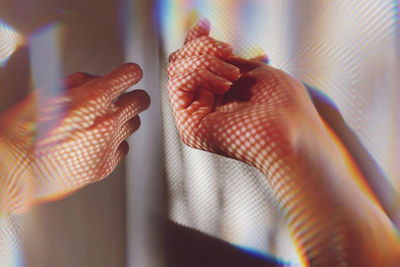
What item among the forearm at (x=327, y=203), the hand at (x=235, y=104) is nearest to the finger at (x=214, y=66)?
the hand at (x=235, y=104)

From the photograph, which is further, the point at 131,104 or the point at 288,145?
the point at 131,104

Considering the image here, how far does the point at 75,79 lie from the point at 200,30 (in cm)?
20

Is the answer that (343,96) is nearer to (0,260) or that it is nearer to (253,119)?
(253,119)

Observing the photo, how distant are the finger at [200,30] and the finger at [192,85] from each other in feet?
0.30

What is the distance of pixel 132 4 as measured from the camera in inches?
19.2

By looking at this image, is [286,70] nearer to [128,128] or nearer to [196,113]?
[196,113]

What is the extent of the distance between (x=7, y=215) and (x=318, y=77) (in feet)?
1.59

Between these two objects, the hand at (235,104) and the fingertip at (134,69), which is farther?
the fingertip at (134,69)

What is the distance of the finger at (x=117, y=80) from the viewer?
0.46m

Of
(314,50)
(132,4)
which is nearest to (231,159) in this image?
(314,50)

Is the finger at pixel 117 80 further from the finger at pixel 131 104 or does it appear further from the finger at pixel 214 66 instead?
the finger at pixel 214 66

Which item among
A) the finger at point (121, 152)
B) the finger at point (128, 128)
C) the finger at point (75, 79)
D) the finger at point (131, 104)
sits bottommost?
the finger at point (121, 152)

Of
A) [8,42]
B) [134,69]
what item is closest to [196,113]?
[134,69]

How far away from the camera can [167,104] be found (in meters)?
0.48
